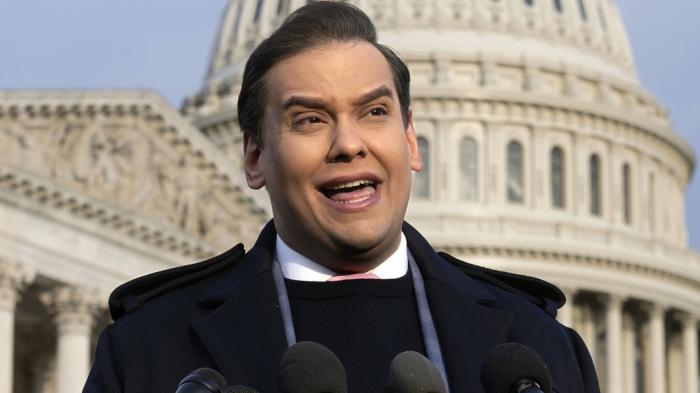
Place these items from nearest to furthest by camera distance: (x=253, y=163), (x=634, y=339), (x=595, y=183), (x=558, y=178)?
(x=253, y=163) < (x=634, y=339) < (x=558, y=178) < (x=595, y=183)

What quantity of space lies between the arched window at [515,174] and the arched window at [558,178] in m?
1.51

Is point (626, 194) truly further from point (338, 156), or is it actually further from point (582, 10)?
point (338, 156)

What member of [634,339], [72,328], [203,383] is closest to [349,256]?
[203,383]

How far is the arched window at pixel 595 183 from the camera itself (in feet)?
330

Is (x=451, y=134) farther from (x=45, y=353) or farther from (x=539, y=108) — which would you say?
(x=45, y=353)

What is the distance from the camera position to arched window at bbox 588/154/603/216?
3962 inches

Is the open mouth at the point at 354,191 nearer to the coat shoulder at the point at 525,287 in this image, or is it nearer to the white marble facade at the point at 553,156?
the coat shoulder at the point at 525,287

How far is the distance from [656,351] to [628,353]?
4.72ft

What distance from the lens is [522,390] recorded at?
4859 mm

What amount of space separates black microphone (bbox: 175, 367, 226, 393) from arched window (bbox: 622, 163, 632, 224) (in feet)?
321

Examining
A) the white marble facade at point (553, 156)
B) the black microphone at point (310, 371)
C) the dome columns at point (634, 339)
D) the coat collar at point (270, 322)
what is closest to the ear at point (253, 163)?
the coat collar at point (270, 322)

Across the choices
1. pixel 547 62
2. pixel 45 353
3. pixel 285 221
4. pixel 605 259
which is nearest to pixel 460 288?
pixel 285 221

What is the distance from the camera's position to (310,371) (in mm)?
4906

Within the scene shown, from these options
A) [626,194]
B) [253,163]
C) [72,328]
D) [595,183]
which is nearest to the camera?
[253,163]
